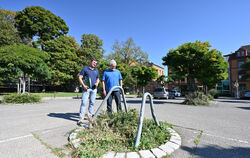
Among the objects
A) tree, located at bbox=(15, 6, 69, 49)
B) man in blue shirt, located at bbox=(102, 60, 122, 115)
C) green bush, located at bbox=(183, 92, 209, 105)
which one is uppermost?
tree, located at bbox=(15, 6, 69, 49)

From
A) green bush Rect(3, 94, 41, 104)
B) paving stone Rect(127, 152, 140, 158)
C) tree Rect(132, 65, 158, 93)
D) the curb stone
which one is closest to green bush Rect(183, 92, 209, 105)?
the curb stone

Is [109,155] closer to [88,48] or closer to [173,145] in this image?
[173,145]

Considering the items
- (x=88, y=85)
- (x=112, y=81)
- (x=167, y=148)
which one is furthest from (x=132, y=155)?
(x=88, y=85)

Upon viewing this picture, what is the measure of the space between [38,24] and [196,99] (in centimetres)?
2992

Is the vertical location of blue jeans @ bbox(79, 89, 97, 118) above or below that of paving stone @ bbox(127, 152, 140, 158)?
above

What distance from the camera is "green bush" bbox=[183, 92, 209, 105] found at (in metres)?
9.03

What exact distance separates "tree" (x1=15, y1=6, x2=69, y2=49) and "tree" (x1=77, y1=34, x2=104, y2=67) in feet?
22.3

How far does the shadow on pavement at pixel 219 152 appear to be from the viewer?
1.98 meters

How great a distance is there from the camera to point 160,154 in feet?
6.14

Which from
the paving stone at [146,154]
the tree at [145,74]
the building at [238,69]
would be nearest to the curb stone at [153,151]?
the paving stone at [146,154]

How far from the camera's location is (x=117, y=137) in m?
2.24

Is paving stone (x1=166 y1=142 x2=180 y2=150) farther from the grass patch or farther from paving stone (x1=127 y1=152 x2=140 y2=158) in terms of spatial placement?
paving stone (x1=127 y1=152 x2=140 y2=158)

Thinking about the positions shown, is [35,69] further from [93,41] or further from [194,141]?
[93,41]

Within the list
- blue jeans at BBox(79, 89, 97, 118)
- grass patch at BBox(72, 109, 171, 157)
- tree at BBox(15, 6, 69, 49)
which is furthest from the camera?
tree at BBox(15, 6, 69, 49)
